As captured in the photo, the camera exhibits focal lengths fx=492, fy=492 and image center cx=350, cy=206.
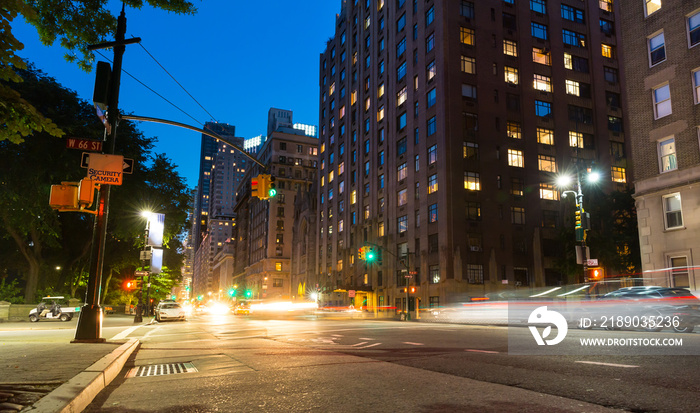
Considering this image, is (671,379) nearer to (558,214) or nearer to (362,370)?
(362,370)

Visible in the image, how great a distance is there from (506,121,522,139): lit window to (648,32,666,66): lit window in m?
27.1

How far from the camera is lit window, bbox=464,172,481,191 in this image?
52250 millimetres

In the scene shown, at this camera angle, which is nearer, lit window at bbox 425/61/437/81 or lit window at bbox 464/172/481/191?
lit window at bbox 464/172/481/191

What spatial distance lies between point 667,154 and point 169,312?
3345cm

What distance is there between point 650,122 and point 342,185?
54521 millimetres

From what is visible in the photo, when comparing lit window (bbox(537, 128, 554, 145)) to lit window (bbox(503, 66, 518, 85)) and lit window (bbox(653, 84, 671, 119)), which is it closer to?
lit window (bbox(503, 66, 518, 85))

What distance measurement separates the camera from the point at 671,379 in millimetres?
6367

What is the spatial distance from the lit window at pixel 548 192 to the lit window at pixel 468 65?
15.0m

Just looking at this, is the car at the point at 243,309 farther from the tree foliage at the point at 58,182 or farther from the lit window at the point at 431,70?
the lit window at the point at 431,70

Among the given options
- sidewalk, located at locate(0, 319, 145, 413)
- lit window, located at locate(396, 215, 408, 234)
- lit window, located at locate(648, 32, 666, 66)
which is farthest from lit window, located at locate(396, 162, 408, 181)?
sidewalk, located at locate(0, 319, 145, 413)

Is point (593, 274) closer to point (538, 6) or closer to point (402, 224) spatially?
point (402, 224)

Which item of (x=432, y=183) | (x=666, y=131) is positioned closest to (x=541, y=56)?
(x=432, y=183)

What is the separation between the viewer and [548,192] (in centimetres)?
5588

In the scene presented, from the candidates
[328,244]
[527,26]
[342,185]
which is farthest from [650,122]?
[328,244]
